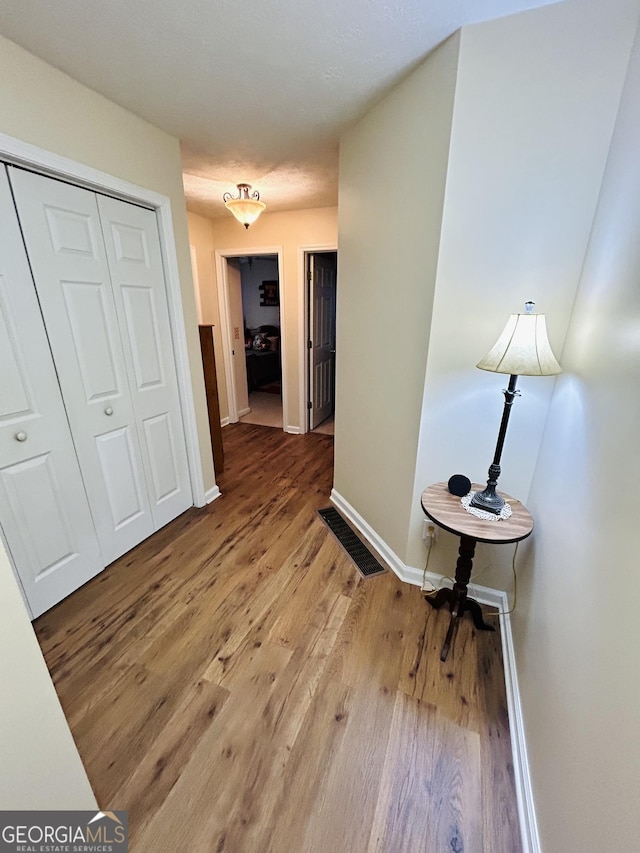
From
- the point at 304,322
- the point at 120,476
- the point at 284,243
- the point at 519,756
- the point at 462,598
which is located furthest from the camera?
the point at 304,322

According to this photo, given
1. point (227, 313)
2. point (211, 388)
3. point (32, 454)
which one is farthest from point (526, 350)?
point (227, 313)

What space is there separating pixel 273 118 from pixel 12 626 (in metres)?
2.41

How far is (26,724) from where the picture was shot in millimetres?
737

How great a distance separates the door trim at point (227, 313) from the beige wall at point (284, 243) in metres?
0.02

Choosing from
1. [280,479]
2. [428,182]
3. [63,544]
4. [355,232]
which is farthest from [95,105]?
[280,479]

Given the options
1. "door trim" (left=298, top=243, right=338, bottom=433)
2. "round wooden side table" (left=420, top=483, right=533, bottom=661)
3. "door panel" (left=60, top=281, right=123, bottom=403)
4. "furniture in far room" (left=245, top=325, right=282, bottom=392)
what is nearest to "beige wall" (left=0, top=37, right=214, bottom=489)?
"door panel" (left=60, top=281, right=123, bottom=403)

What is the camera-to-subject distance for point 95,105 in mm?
1632

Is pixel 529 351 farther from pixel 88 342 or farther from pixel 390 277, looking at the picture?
pixel 88 342

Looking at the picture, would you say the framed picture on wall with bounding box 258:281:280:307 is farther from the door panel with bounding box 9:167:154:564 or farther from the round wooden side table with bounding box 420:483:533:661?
the round wooden side table with bounding box 420:483:533:661

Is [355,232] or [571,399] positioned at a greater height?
[355,232]

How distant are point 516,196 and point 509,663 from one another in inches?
74.5

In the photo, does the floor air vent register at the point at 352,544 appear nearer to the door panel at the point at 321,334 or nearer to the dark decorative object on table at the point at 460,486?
the dark decorative object on table at the point at 460,486

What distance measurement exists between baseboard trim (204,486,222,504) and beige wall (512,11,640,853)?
7.26ft

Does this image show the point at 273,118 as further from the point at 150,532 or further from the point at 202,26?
the point at 150,532
